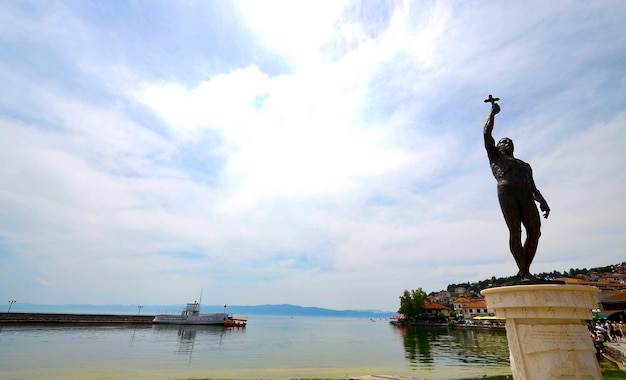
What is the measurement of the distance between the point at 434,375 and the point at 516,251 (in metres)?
14.9

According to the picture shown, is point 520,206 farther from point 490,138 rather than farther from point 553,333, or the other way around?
point 553,333

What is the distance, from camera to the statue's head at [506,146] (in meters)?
5.42

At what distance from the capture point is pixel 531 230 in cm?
501

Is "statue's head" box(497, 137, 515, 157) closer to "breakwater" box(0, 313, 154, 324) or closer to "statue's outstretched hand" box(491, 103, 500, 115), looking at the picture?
"statue's outstretched hand" box(491, 103, 500, 115)

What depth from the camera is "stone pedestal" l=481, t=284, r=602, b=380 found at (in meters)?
3.88

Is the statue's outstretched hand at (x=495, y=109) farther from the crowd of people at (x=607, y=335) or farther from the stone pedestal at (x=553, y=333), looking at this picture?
the crowd of people at (x=607, y=335)

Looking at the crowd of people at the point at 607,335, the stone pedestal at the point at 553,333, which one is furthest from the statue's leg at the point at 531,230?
the crowd of people at the point at 607,335

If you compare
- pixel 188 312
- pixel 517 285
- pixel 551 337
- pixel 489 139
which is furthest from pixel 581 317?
pixel 188 312

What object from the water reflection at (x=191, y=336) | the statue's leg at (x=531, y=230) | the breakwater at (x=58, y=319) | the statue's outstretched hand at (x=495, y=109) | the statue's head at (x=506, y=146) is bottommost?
the water reflection at (x=191, y=336)

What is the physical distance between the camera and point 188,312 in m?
64.2

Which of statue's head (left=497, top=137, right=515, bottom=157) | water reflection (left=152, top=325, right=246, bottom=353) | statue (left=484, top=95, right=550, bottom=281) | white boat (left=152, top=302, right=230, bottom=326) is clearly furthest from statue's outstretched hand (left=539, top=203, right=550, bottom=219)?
white boat (left=152, top=302, right=230, bottom=326)

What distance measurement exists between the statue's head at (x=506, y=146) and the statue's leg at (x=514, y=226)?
80 centimetres

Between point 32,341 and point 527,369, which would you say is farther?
point 32,341

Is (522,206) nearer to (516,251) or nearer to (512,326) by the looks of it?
(516,251)
